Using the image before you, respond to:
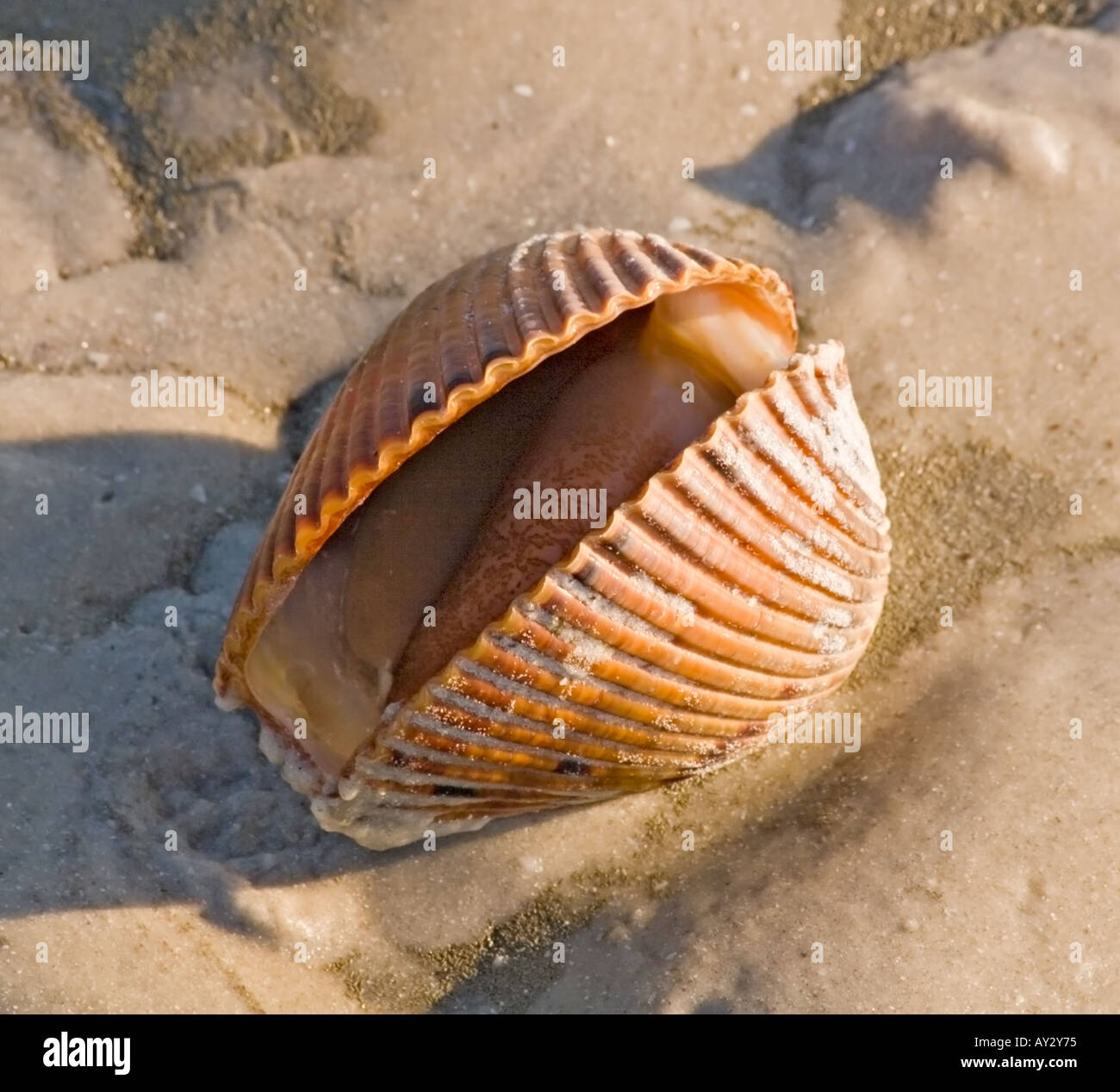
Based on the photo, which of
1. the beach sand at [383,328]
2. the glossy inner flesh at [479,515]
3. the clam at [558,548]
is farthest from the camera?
the beach sand at [383,328]

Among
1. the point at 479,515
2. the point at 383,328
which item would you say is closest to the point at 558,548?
the point at 479,515

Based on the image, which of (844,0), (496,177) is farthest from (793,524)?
(844,0)

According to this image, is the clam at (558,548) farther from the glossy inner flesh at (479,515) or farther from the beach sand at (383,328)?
the beach sand at (383,328)

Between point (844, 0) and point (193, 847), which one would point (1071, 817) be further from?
point (844, 0)

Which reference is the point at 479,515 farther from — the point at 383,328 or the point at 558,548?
the point at 383,328

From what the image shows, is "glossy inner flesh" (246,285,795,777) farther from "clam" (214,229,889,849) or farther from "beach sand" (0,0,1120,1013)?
"beach sand" (0,0,1120,1013)

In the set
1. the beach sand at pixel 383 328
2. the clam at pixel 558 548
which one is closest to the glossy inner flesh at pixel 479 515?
the clam at pixel 558 548

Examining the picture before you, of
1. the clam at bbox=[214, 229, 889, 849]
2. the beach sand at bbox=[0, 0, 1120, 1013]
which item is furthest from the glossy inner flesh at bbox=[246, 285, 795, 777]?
the beach sand at bbox=[0, 0, 1120, 1013]
